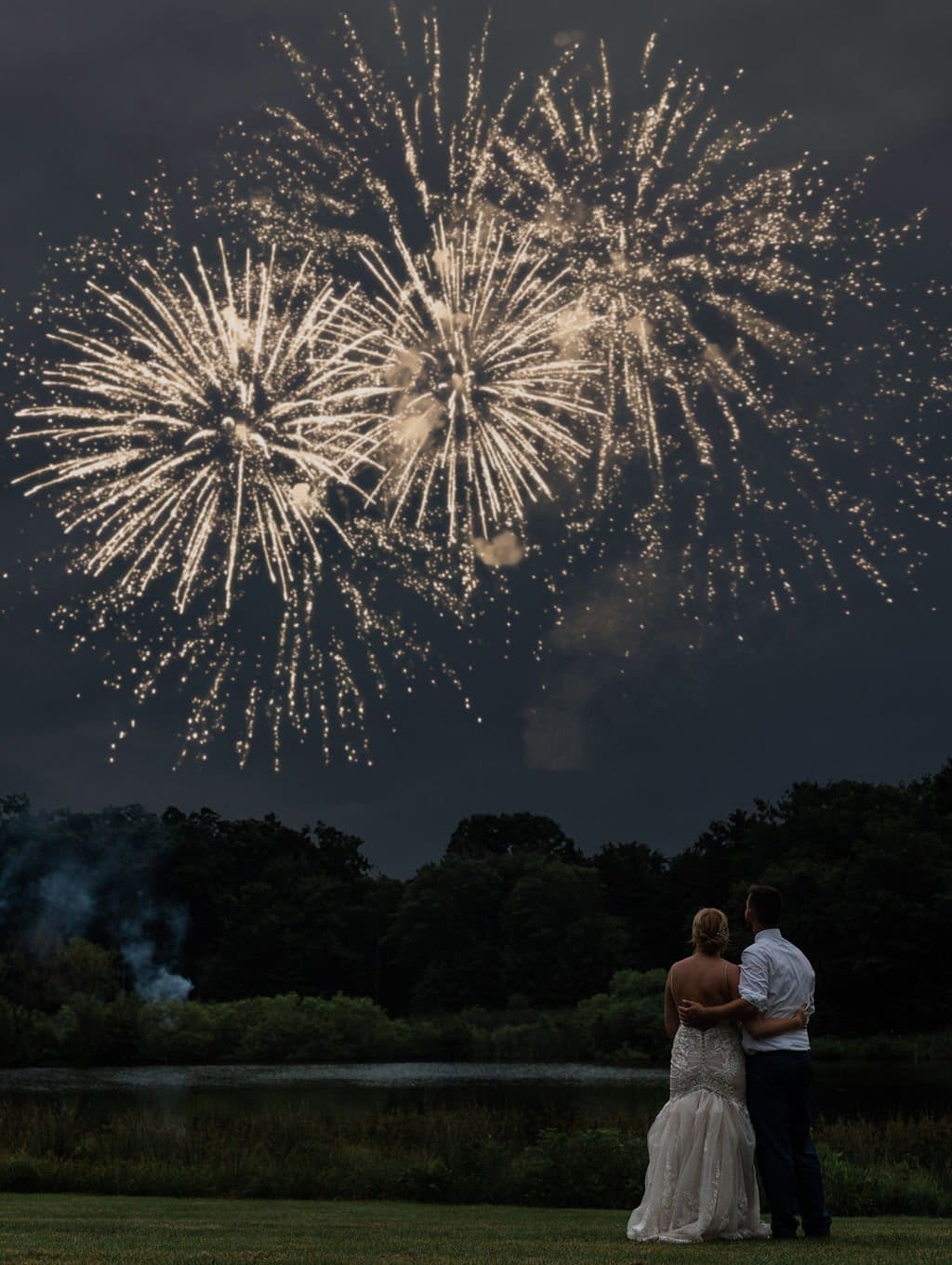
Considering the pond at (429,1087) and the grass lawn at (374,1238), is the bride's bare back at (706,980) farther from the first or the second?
the pond at (429,1087)

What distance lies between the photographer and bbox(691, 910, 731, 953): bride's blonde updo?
8.97 m

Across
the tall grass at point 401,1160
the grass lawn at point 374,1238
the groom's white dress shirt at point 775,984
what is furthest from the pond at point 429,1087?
the groom's white dress shirt at point 775,984

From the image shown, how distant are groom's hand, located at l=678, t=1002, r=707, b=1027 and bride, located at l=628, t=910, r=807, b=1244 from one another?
0.15 ft

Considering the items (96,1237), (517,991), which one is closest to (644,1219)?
(96,1237)

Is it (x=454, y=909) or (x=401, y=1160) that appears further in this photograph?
(x=454, y=909)

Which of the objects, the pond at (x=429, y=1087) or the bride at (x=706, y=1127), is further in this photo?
the pond at (x=429, y=1087)

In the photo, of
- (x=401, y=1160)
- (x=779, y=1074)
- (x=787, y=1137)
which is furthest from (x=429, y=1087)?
(x=779, y=1074)

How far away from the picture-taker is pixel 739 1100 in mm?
9125

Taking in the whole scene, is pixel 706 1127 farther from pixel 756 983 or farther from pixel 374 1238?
pixel 374 1238

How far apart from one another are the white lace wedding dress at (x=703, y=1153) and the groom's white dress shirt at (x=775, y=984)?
351 millimetres

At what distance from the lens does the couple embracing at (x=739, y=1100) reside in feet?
28.9

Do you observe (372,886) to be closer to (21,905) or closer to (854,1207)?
(21,905)

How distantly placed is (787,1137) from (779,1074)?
0.38m

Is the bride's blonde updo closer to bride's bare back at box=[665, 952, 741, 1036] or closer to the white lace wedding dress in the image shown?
bride's bare back at box=[665, 952, 741, 1036]
